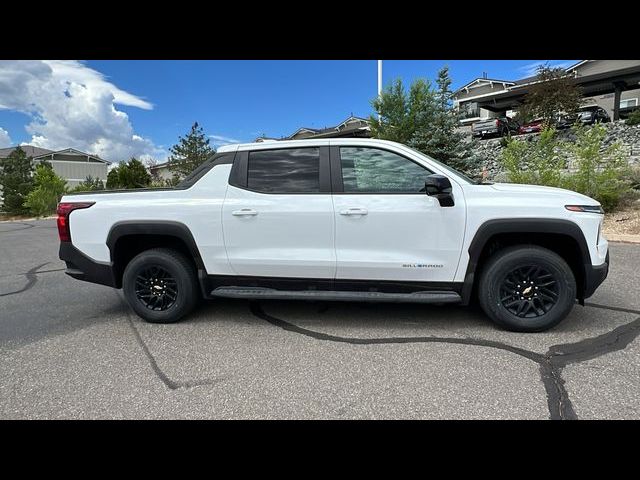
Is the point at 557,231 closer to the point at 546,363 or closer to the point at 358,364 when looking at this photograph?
the point at 546,363

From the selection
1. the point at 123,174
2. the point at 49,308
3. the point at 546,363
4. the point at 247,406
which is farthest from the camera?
→ the point at 123,174

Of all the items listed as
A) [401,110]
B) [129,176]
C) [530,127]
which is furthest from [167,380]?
[129,176]

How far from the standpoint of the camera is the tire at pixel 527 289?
10.7 feet

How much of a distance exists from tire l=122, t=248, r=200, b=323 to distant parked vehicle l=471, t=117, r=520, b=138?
24.9 m

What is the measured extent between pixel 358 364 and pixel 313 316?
1.13 m

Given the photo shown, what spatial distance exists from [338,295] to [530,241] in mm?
1917

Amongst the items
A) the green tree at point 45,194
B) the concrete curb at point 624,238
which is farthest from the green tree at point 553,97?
the green tree at point 45,194

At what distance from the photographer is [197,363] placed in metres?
2.95

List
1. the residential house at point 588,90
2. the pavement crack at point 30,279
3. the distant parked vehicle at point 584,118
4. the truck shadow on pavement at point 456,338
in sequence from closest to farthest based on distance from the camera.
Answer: the truck shadow on pavement at point 456,338, the pavement crack at point 30,279, the distant parked vehicle at point 584,118, the residential house at point 588,90

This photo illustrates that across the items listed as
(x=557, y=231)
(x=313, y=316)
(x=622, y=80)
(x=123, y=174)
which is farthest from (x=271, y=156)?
(x=622, y=80)

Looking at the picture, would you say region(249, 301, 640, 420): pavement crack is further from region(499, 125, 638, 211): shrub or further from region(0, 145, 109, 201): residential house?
Answer: region(0, 145, 109, 201): residential house

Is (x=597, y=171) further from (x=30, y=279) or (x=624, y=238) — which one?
(x=30, y=279)

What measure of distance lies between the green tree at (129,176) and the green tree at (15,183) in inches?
208

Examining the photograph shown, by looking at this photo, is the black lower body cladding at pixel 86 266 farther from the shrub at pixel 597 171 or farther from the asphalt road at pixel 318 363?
the shrub at pixel 597 171
